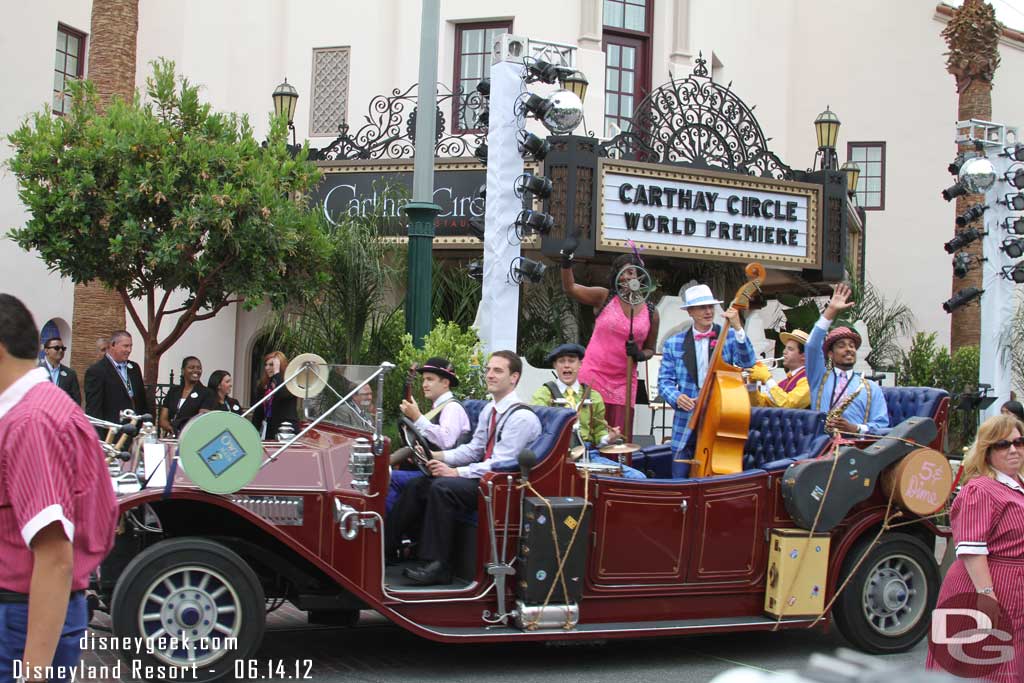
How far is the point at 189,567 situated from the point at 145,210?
7.37m

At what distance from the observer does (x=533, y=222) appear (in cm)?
1045

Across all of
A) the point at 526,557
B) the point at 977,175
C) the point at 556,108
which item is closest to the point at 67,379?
the point at 556,108

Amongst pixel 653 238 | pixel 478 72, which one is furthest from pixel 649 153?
pixel 478 72

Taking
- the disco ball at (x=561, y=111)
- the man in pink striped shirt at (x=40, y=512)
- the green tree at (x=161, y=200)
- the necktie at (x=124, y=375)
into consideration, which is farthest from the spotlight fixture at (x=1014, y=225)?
the man in pink striped shirt at (x=40, y=512)

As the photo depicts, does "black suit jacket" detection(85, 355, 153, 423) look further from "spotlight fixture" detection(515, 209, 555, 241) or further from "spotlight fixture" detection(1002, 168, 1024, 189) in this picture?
"spotlight fixture" detection(1002, 168, 1024, 189)

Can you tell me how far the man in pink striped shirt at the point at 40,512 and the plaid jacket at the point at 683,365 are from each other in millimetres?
4947

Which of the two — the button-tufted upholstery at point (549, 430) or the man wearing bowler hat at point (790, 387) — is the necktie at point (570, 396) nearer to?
the button-tufted upholstery at point (549, 430)

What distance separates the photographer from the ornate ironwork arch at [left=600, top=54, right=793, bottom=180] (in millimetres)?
15945

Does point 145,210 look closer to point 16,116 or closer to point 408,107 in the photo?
point 16,116

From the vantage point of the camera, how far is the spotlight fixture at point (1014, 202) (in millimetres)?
14219

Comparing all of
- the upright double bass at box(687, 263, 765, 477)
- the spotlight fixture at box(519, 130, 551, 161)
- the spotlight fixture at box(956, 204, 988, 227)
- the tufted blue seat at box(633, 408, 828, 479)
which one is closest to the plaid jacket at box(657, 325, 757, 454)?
the tufted blue seat at box(633, 408, 828, 479)

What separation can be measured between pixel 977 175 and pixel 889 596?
326 inches

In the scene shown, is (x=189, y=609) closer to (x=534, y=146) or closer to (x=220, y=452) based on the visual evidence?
(x=220, y=452)

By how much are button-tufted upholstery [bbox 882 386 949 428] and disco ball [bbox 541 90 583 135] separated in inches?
157
